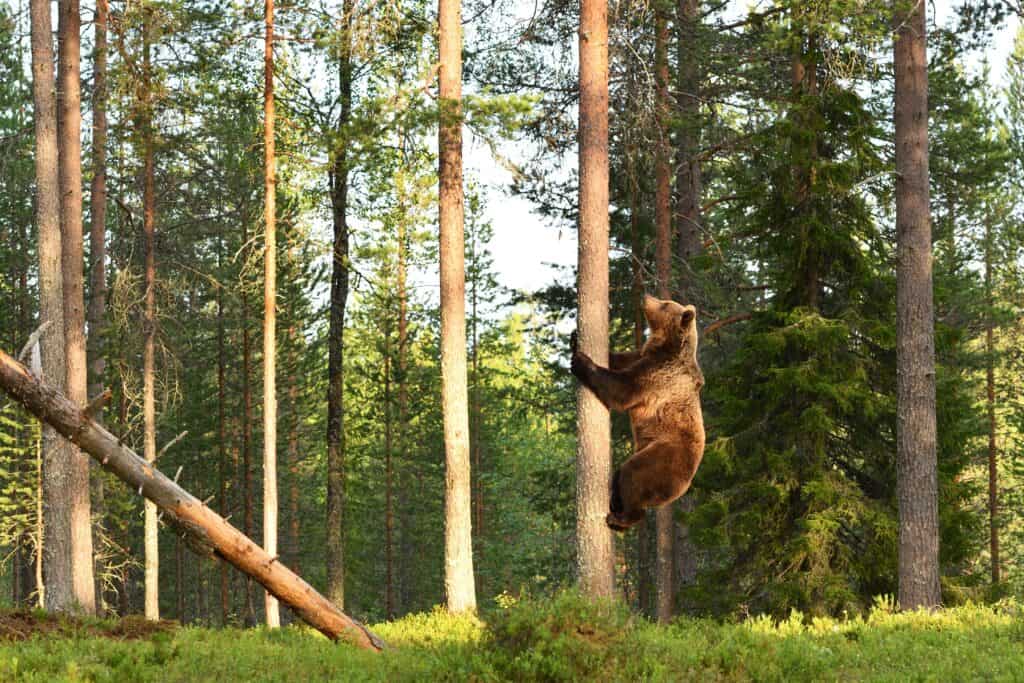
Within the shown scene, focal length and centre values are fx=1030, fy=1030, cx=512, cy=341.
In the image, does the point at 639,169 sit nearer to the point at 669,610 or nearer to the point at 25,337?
the point at 669,610

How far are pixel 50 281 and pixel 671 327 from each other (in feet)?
43.1

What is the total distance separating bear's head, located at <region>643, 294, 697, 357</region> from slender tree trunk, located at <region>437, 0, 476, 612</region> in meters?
7.75

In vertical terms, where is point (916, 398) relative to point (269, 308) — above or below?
below

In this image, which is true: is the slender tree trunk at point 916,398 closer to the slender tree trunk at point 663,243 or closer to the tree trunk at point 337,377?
the slender tree trunk at point 663,243

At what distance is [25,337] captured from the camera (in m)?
35.8

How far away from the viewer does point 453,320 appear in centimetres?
1473

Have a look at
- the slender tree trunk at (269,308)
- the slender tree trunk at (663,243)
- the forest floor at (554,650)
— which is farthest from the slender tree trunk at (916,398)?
the slender tree trunk at (269,308)

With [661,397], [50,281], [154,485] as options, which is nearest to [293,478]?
[50,281]

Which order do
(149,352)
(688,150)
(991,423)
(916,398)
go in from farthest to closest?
(991,423)
(688,150)
(149,352)
(916,398)

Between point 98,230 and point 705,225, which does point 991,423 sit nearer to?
point 705,225

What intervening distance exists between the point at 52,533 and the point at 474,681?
11.0 meters

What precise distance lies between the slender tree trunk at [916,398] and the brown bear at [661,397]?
30.1 ft

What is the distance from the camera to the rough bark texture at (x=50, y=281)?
661 inches

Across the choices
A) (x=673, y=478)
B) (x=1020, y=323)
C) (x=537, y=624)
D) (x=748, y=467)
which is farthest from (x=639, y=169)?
(x=1020, y=323)
